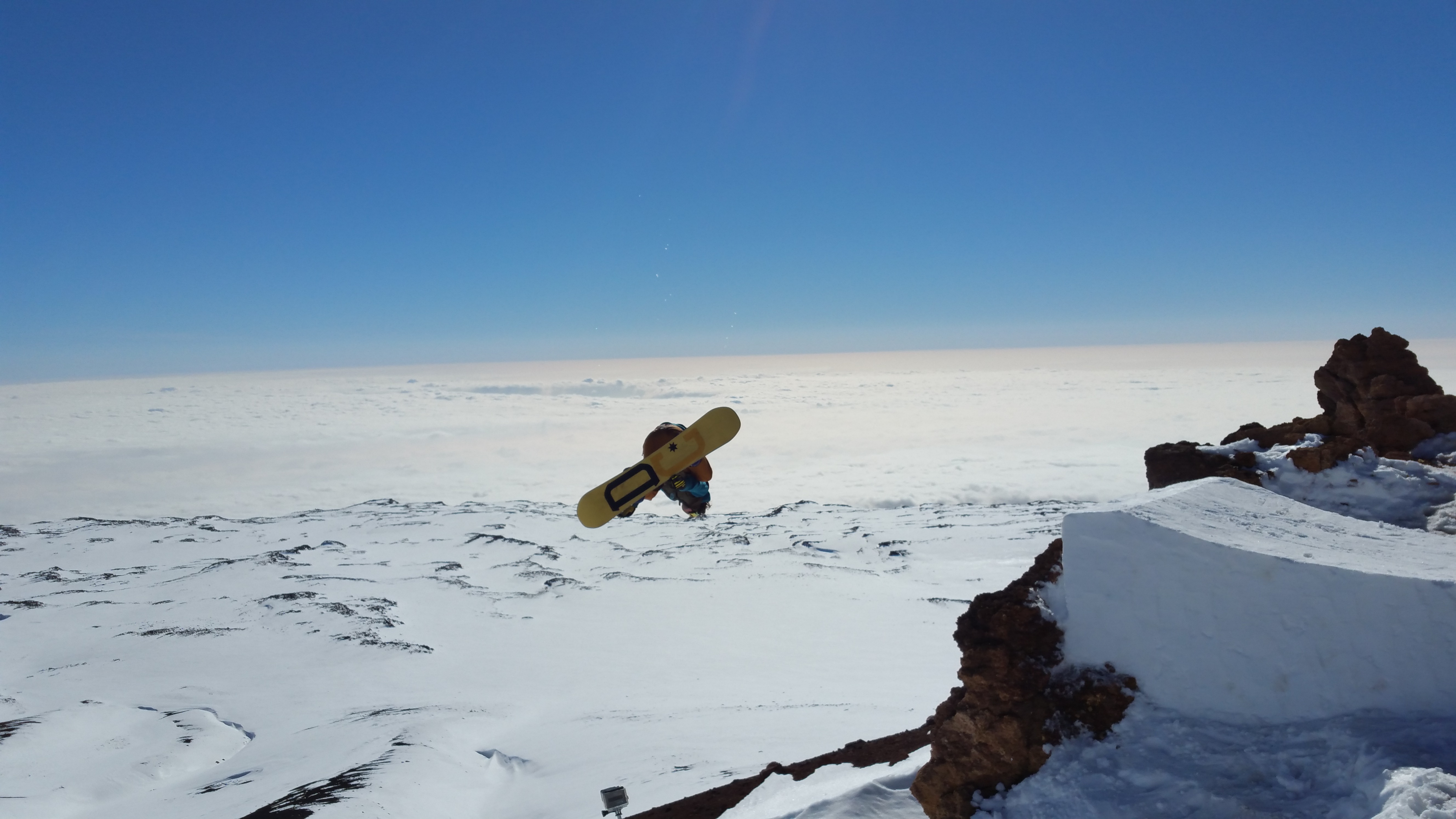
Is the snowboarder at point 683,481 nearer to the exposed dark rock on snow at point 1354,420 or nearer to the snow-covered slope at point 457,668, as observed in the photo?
the snow-covered slope at point 457,668

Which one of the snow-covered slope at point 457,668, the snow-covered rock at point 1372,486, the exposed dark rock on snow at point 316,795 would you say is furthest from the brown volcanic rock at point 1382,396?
the exposed dark rock on snow at point 316,795

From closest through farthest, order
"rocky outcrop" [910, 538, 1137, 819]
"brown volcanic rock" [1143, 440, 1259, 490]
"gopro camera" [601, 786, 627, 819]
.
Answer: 1. "rocky outcrop" [910, 538, 1137, 819]
2. "gopro camera" [601, 786, 627, 819]
3. "brown volcanic rock" [1143, 440, 1259, 490]

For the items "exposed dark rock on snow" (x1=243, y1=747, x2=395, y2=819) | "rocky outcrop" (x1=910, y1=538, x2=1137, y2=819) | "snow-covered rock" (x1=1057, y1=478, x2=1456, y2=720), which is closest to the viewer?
"snow-covered rock" (x1=1057, y1=478, x2=1456, y2=720)

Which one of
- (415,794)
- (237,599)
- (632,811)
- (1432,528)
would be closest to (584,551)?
(237,599)

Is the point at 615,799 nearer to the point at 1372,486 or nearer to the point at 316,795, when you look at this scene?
the point at 316,795

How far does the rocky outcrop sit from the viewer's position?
7.67 m

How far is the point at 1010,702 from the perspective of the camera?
7980mm

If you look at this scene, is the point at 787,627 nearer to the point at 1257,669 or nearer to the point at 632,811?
the point at 632,811

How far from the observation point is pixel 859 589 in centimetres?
5991

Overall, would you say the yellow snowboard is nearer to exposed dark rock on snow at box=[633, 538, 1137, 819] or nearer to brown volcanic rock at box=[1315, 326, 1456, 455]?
exposed dark rock on snow at box=[633, 538, 1137, 819]

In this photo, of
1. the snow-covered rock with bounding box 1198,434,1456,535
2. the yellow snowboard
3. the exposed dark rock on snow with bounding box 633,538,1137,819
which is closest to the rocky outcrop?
the exposed dark rock on snow with bounding box 633,538,1137,819

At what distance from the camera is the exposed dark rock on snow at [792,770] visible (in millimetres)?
12234

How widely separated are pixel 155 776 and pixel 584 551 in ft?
212

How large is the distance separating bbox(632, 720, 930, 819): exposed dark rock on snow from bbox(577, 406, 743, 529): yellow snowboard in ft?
19.2
